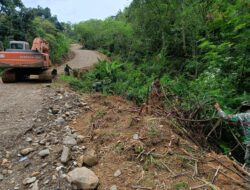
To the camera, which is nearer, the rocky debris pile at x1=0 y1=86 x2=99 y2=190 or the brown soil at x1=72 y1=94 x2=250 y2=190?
the brown soil at x1=72 y1=94 x2=250 y2=190

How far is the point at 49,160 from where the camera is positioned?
380cm

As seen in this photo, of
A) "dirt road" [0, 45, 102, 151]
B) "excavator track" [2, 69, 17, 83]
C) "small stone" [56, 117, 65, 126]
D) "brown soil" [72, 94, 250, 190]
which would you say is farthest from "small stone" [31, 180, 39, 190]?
"excavator track" [2, 69, 17, 83]

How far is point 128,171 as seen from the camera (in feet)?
10.5

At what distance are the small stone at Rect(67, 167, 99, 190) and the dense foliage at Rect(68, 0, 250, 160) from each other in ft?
7.54

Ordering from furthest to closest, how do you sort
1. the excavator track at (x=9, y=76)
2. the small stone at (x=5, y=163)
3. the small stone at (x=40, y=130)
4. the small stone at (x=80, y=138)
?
the excavator track at (x=9, y=76), the small stone at (x=40, y=130), the small stone at (x=80, y=138), the small stone at (x=5, y=163)

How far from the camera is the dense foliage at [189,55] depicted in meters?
5.23

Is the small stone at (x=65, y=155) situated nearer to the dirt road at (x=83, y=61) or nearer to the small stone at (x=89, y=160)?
the small stone at (x=89, y=160)

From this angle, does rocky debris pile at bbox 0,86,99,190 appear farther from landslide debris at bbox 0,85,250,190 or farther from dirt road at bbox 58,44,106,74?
dirt road at bbox 58,44,106,74

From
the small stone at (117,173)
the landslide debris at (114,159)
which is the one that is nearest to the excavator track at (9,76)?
the landslide debris at (114,159)

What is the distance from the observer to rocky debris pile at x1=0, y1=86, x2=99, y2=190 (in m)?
3.22

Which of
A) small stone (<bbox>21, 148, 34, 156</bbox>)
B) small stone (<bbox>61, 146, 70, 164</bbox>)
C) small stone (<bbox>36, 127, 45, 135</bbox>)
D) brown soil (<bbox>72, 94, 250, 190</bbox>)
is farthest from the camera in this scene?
small stone (<bbox>36, 127, 45, 135</bbox>)

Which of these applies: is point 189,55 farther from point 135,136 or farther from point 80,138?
point 135,136

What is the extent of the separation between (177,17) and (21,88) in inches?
309

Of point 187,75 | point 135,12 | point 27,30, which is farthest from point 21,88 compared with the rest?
point 27,30
